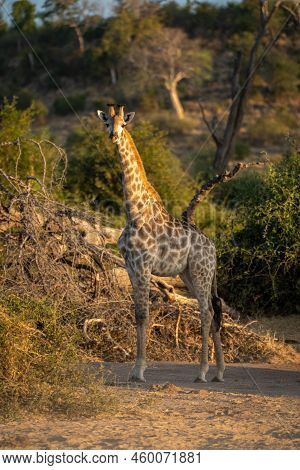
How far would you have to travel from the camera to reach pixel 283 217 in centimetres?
1162

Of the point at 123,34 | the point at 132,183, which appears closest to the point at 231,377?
the point at 132,183

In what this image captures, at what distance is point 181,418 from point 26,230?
375 centimetres

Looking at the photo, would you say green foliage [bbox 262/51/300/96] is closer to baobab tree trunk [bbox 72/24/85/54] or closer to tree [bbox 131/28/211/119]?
tree [bbox 131/28/211/119]

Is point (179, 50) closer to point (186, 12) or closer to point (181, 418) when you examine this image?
point (186, 12)

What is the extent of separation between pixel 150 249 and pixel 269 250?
3962 mm

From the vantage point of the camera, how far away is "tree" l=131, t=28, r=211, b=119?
4255 centimetres

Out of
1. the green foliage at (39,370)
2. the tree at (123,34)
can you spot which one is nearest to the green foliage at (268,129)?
the tree at (123,34)

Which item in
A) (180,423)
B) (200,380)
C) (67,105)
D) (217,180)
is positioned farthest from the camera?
(67,105)

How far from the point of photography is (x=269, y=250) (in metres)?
11.6

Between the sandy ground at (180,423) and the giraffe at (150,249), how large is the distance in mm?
554

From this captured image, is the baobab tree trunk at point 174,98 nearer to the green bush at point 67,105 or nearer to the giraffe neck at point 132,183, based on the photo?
the green bush at point 67,105

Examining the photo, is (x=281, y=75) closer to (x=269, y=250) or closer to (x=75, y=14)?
(x=75, y=14)
